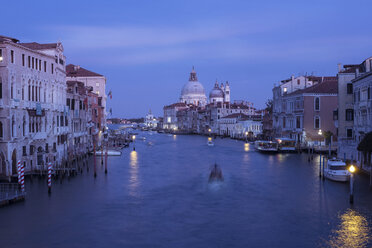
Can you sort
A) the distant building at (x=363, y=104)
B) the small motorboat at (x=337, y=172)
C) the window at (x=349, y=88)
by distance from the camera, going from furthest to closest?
1. the window at (x=349, y=88)
2. the distant building at (x=363, y=104)
3. the small motorboat at (x=337, y=172)

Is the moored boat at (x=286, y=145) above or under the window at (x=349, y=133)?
under

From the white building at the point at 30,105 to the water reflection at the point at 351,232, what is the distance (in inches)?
720

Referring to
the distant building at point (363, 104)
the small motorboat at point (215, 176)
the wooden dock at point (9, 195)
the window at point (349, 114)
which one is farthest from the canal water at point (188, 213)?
the window at point (349, 114)

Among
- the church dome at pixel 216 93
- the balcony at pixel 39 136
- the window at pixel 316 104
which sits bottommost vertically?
the balcony at pixel 39 136

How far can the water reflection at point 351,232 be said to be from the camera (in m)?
16.1

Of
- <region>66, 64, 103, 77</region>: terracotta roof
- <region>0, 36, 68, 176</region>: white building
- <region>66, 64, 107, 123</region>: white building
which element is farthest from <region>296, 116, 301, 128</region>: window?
<region>0, 36, 68, 176</region>: white building

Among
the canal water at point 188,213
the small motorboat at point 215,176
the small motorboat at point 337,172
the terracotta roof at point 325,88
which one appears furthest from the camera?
the terracotta roof at point 325,88

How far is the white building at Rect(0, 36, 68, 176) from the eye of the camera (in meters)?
25.8

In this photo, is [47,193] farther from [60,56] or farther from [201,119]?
[201,119]

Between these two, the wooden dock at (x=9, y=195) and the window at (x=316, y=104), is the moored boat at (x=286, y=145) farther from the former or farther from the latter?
the wooden dock at (x=9, y=195)

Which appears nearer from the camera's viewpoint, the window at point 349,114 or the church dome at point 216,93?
the window at point 349,114

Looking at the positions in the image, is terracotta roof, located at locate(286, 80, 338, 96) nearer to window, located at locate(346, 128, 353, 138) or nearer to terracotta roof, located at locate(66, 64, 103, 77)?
window, located at locate(346, 128, 353, 138)

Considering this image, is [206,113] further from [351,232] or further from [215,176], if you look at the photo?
[351,232]

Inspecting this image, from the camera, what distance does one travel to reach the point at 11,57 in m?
26.3
